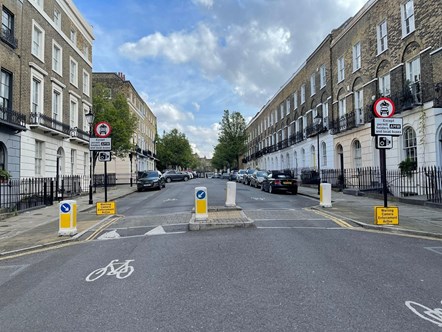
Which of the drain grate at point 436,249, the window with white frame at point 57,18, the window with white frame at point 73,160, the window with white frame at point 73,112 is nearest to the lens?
the drain grate at point 436,249

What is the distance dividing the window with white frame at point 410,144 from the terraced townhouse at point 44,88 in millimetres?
19803

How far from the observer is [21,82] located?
732 inches

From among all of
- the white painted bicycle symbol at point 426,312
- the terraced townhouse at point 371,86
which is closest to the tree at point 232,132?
the terraced townhouse at point 371,86

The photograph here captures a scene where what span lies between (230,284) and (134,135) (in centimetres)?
4855

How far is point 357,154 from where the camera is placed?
82.9ft

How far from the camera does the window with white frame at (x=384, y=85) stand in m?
21.2

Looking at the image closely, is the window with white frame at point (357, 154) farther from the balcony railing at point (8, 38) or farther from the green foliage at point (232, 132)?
the green foliage at point (232, 132)

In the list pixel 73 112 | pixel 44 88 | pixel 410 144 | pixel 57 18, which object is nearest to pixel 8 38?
pixel 44 88

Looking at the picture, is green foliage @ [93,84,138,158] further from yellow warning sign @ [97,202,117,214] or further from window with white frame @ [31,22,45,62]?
yellow warning sign @ [97,202,117,214]

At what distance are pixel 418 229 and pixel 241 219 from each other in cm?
470

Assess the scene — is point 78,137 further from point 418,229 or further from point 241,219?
point 418,229

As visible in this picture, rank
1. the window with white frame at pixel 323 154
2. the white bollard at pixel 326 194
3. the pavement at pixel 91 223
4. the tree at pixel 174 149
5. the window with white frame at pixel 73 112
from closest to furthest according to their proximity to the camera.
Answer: the pavement at pixel 91 223, the white bollard at pixel 326 194, the window with white frame at pixel 73 112, the window with white frame at pixel 323 154, the tree at pixel 174 149

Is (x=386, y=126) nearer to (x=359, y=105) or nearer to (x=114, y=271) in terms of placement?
(x=114, y=271)

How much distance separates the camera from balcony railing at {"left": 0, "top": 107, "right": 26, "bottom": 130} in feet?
54.2
